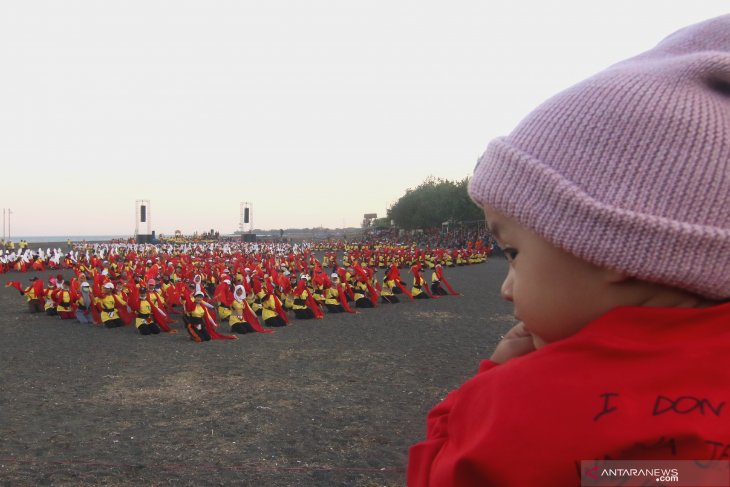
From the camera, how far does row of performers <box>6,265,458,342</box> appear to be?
41.0 ft

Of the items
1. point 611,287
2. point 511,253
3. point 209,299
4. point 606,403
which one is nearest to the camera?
point 606,403

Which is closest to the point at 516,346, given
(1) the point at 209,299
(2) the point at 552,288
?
(2) the point at 552,288

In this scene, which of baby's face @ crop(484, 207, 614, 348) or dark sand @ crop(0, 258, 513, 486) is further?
dark sand @ crop(0, 258, 513, 486)

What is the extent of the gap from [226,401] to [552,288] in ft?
22.8

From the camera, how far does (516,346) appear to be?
38.7 inches

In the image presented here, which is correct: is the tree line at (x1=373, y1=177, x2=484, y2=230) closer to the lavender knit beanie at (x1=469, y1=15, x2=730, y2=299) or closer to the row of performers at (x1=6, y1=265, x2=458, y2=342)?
the row of performers at (x1=6, y1=265, x2=458, y2=342)

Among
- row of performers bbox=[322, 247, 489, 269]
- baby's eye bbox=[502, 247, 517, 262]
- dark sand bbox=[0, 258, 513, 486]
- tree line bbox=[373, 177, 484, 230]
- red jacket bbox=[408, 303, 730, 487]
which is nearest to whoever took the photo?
red jacket bbox=[408, 303, 730, 487]

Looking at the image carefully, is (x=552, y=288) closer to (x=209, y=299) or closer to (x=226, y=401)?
(x=226, y=401)

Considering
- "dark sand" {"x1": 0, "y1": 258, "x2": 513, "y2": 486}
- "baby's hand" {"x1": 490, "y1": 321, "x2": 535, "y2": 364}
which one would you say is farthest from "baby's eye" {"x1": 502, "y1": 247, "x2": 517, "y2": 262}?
"dark sand" {"x1": 0, "y1": 258, "x2": 513, "y2": 486}

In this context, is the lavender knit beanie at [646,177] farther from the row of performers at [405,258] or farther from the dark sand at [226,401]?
the row of performers at [405,258]

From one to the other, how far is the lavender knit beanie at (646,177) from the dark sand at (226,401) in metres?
4.52

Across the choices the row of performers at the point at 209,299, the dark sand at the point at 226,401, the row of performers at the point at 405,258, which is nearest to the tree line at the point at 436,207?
the row of performers at the point at 405,258

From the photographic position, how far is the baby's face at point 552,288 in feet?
2.81

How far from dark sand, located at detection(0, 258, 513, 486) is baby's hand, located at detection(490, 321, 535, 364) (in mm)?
4262
